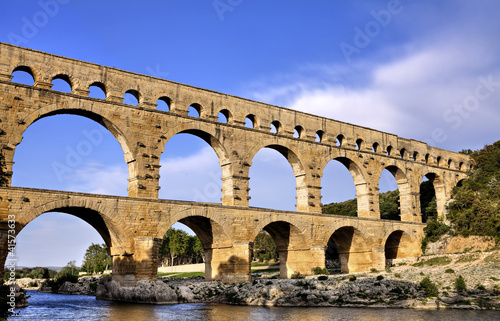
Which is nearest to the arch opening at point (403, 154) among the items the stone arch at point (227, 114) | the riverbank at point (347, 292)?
the riverbank at point (347, 292)

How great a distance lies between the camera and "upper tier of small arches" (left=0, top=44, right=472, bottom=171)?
85.9ft

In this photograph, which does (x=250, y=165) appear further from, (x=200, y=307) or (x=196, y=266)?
(x=196, y=266)

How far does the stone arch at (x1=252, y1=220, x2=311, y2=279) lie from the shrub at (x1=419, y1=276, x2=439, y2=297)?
10603 mm

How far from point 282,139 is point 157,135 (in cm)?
962

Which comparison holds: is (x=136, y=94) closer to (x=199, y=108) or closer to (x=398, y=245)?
(x=199, y=108)

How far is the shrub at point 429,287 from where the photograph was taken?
2251cm

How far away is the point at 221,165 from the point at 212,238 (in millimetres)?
4882

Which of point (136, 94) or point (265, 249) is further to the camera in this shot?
point (265, 249)

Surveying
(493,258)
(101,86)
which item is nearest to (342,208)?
(493,258)

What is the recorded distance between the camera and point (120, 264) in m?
26.4

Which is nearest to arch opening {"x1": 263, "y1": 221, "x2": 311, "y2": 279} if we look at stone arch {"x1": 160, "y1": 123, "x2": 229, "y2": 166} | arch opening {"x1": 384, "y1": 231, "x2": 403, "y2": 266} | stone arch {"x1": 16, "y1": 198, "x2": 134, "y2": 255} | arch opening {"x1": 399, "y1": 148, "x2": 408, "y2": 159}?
stone arch {"x1": 160, "y1": 123, "x2": 229, "y2": 166}

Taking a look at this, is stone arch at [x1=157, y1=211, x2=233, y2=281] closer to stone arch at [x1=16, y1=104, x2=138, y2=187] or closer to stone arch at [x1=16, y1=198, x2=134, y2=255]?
stone arch at [x1=16, y1=198, x2=134, y2=255]

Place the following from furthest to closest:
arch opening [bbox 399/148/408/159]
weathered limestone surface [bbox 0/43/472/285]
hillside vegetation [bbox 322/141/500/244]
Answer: arch opening [bbox 399/148/408/159]
hillside vegetation [bbox 322/141/500/244]
weathered limestone surface [bbox 0/43/472/285]

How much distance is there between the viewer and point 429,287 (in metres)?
22.9
